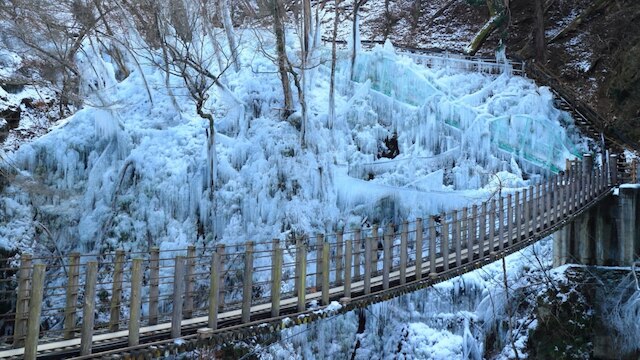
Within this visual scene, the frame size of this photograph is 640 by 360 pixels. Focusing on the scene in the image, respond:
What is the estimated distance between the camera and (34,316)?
453 cm

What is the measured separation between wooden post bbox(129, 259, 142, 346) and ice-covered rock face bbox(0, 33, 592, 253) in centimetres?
849

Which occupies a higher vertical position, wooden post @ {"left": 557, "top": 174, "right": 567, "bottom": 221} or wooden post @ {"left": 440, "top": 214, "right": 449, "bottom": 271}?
wooden post @ {"left": 557, "top": 174, "right": 567, "bottom": 221}

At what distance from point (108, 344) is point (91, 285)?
58cm

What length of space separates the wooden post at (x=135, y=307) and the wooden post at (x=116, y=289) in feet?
0.89

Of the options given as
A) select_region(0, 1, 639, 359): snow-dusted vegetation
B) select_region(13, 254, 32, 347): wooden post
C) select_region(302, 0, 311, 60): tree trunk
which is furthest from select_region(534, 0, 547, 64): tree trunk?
select_region(13, 254, 32, 347): wooden post

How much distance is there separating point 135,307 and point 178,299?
0.45 metres

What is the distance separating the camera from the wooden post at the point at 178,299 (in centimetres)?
544

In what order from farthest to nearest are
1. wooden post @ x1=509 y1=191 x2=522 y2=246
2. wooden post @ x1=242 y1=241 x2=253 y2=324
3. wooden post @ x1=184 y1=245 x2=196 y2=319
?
wooden post @ x1=509 y1=191 x2=522 y2=246
wooden post @ x1=184 y1=245 x2=196 y2=319
wooden post @ x1=242 y1=241 x2=253 y2=324

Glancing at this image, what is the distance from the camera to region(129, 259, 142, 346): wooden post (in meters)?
5.13

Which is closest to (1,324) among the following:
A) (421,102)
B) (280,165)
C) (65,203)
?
(65,203)

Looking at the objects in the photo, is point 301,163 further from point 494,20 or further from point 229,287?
point 494,20

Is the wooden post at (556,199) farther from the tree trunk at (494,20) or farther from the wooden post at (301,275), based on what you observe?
the tree trunk at (494,20)

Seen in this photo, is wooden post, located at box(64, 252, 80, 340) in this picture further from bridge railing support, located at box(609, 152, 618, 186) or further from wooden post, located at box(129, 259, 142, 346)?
bridge railing support, located at box(609, 152, 618, 186)

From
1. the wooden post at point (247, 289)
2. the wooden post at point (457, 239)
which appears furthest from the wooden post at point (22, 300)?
the wooden post at point (457, 239)
